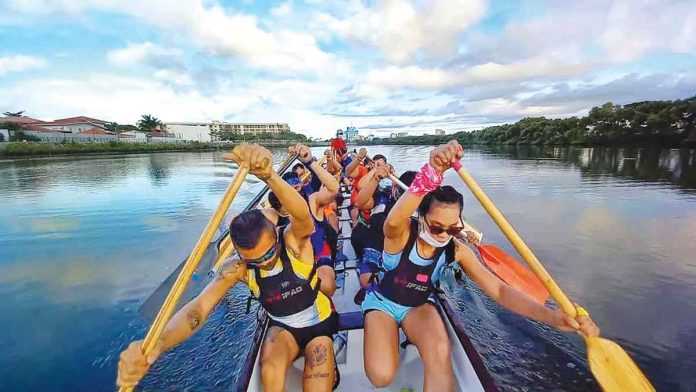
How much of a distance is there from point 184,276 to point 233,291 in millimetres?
4090

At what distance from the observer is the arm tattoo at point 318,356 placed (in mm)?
2559

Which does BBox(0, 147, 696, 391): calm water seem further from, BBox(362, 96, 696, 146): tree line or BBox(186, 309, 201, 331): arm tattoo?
BBox(362, 96, 696, 146): tree line

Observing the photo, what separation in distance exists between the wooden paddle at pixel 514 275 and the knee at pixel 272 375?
8.20ft

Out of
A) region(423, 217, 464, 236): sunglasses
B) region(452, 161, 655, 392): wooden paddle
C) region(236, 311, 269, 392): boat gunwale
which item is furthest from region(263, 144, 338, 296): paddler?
region(452, 161, 655, 392): wooden paddle

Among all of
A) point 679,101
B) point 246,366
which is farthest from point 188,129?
point 246,366

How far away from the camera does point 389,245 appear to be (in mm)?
2832

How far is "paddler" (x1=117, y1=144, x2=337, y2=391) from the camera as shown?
7.48ft

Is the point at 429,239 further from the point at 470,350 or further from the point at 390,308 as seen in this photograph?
the point at 470,350

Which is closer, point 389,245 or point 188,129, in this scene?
point 389,245

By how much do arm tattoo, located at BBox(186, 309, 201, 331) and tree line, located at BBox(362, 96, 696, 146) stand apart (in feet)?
177

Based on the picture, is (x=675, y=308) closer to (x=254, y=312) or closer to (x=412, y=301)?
(x=412, y=301)

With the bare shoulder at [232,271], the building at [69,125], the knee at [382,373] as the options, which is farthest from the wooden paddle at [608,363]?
the building at [69,125]

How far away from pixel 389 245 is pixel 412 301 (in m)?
0.52

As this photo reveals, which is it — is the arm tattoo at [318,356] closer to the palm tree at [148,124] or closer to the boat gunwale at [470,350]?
the boat gunwale at [470,350]
